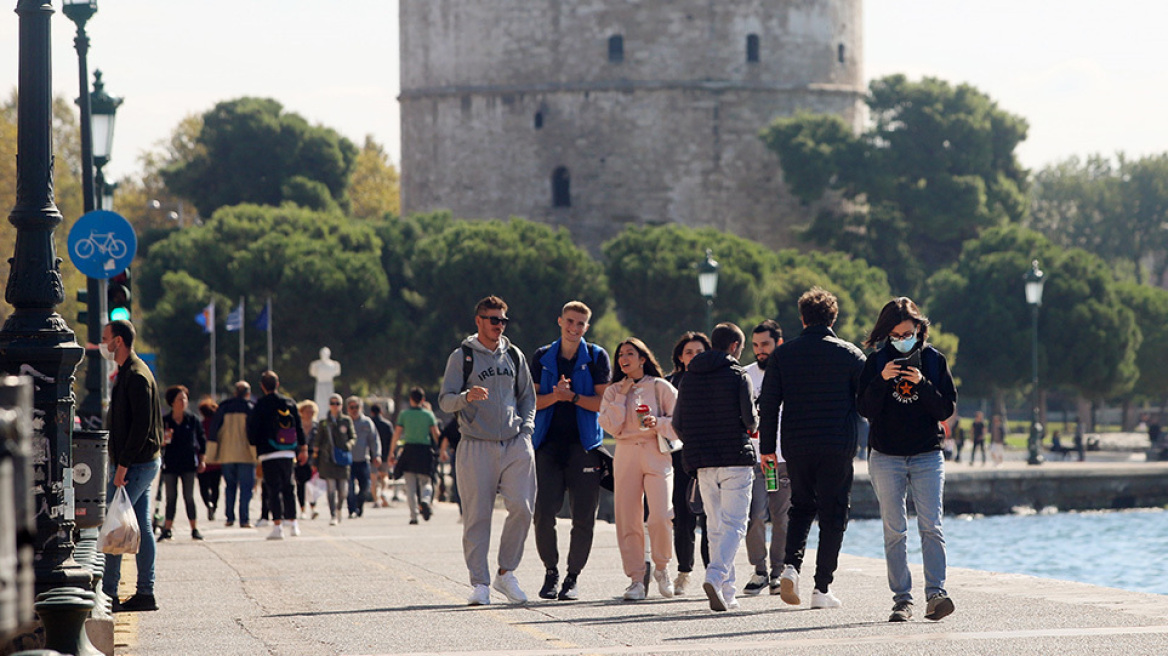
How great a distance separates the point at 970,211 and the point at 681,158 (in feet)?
30.2

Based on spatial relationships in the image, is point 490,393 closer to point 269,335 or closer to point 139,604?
point 139,604

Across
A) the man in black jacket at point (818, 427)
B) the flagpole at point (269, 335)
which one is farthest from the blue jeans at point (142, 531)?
the flagpole at point (269, 335)

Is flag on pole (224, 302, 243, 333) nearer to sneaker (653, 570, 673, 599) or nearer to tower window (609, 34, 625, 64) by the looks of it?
tower window (609, 34, 625, 64)

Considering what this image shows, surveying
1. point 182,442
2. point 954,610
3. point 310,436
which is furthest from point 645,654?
point 310,436

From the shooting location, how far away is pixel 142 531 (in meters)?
10.6

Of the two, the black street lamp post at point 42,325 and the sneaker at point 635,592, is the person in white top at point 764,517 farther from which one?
the black street lamp post at point 42,325

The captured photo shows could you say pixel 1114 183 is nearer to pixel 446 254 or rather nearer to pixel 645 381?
pixel 446 254

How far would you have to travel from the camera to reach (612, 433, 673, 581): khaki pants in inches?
434

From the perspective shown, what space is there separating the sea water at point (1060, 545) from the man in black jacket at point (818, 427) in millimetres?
9863

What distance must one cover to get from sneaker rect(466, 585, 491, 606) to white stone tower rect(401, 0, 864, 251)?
5623cm

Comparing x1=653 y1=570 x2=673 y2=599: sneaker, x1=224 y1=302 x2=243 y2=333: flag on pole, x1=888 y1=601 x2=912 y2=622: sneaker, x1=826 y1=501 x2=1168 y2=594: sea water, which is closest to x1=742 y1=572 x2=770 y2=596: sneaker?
x1=653 y1=570 x2=673 y2=599: sneaker

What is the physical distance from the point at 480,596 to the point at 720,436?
1.45 metres

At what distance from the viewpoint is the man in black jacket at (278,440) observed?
58.6ft

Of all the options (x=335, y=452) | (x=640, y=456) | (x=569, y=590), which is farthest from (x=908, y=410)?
(x=335, y=452)
